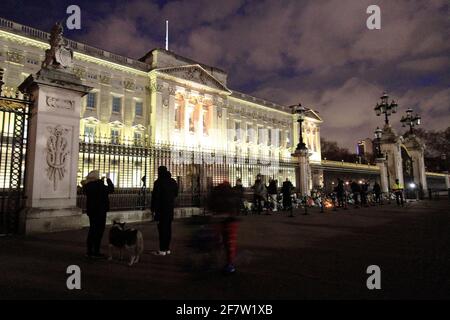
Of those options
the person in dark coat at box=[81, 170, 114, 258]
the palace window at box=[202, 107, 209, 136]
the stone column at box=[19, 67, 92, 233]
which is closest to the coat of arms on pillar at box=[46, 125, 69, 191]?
the stone column at box=[19, 67, 92, 233]

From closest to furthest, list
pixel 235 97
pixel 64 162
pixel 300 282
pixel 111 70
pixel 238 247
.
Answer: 1. pixel 300 282
2. pixel 238 247
3. pixel 64 162
4. pixel 111 70
5. pixel 235 97

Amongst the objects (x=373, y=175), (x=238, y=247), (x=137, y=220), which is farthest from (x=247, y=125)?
(x=238, y=247)

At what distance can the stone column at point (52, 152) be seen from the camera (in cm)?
740

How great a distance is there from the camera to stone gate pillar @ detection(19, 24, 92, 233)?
741cm

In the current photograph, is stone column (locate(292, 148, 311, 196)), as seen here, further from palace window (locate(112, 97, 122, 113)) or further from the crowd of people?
palace window (locate(112, 97, 122, 113))

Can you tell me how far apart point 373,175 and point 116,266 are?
42.0m

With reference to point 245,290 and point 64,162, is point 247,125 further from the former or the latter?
point 245,290

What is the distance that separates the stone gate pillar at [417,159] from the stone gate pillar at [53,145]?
85.3ft

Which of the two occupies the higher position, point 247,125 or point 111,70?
point 111,70

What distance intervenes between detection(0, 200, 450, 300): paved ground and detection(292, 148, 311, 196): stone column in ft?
32.4

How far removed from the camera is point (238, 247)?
5898 millimetres

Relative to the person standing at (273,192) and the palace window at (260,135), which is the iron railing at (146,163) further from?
the palace window at (260,135)
